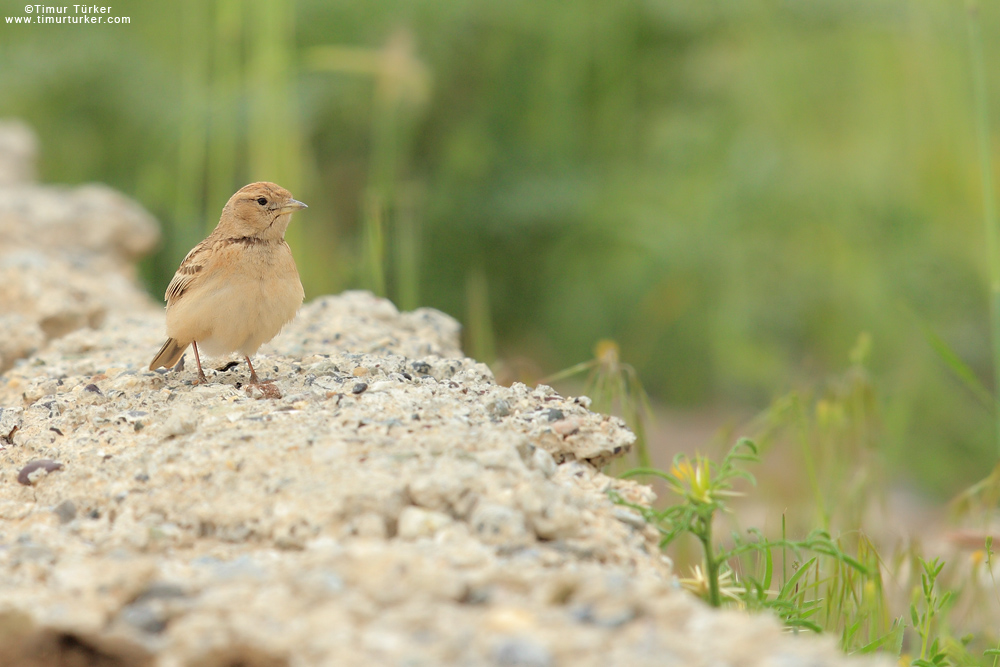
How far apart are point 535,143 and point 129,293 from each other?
113 inches

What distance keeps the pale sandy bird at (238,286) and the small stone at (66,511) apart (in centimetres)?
87

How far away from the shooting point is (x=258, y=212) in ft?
11.2

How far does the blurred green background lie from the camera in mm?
6426

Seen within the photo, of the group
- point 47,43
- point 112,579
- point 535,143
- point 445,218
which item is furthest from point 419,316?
point 47,43

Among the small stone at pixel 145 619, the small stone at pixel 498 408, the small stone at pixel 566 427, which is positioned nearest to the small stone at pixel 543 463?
the small stone at pixel 566 427

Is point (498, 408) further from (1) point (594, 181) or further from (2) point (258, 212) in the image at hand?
(1) point (594, 181)

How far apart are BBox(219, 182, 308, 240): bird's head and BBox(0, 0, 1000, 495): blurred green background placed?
2599 millimetres

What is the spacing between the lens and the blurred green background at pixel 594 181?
253 inches

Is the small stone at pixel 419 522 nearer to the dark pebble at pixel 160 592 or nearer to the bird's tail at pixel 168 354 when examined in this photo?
the dark pebble at pixel 160 592

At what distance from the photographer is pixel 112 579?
1708 millimetres

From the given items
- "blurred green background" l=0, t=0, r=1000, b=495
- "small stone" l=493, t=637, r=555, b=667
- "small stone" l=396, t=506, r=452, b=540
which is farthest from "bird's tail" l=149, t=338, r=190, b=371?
"blurred green background" l=0, t=0, r=1000, b=495

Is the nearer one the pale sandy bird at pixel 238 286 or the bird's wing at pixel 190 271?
the pale sandy bird at pixel 238 286

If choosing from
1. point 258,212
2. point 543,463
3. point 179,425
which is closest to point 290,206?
point 258,212

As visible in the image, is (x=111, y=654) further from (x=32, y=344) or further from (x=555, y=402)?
(x=32, y=344)
